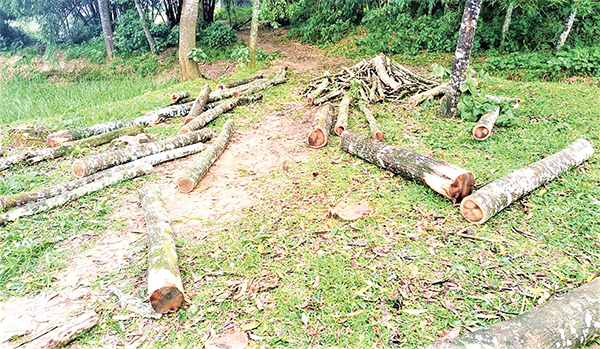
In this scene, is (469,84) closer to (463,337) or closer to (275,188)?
(275,188)

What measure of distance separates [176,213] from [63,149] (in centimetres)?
305

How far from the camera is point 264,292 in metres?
2.74

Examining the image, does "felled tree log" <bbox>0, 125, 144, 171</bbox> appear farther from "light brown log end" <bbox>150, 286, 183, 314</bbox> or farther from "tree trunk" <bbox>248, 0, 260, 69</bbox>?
"tree trunk" <bbox>248, 0, 260, 69</bbox>

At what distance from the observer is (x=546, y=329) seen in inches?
84.2

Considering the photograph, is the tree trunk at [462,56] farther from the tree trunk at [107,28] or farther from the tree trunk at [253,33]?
the tree trunk at [107,28]

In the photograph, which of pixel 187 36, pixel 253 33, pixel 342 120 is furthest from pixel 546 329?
pixel 253 33

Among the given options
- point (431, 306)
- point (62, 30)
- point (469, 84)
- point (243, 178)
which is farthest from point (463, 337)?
point (62, 30)

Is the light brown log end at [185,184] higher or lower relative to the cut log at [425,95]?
lower

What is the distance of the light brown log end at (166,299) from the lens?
101 inches

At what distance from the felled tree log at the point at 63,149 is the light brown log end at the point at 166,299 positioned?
167 inches

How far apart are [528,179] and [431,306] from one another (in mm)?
2105

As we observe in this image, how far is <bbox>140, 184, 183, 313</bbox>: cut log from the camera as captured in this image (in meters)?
2.59

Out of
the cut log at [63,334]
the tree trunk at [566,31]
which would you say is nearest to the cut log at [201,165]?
the cut log at [63,334]

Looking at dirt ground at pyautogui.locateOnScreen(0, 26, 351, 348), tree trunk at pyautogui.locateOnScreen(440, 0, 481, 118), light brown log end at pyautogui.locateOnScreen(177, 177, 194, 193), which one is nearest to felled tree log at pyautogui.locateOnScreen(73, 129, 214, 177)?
dirt ground at pyautogui.locateOnScreen(0, 26, 351, 348)
